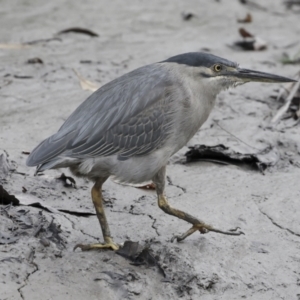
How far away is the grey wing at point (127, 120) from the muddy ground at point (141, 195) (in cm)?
Answer: 58

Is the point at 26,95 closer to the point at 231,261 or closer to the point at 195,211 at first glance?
the point at 195,211

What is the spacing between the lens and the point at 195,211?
553 centimetres

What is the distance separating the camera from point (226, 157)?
20.8 feet

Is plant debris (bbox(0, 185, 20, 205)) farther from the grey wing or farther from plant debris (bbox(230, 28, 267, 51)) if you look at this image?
plant debris (bbox(230, 28, 267, 51))

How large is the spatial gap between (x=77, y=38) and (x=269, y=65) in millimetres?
2302

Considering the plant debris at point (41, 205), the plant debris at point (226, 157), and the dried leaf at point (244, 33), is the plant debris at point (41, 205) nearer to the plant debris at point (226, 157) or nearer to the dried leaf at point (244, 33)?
the plant debris at point (226, 157)

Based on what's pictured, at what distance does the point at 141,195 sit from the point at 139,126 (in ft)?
2.72

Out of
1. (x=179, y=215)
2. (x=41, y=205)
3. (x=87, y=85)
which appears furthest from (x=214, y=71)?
(x=87, y=85)

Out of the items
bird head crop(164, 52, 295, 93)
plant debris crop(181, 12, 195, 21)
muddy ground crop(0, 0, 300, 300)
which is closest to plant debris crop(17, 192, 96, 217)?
muddy ground crop(0, 0, 300, 300)

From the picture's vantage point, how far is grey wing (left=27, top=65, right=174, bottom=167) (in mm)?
4953

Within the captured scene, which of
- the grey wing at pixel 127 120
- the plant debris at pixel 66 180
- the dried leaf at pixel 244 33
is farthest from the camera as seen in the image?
the dried leaf at pixel 244 33

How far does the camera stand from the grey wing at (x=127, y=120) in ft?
16.3

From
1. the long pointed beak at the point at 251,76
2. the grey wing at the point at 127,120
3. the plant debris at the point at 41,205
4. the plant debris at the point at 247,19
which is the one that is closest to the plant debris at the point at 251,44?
the plant debris at the point at 247,19

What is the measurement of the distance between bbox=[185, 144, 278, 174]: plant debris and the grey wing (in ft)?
4.49
